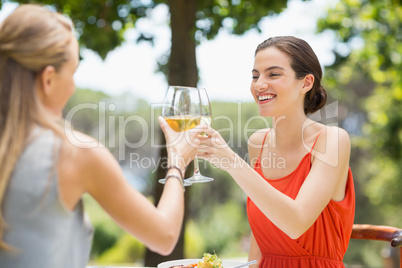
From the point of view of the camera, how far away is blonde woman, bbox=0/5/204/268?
4.99 ft

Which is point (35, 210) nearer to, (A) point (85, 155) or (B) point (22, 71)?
(A) point (85, 155)

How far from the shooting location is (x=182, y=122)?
2199 mm

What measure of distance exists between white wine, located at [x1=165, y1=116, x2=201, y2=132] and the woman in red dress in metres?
0.69

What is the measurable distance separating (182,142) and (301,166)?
1.07m

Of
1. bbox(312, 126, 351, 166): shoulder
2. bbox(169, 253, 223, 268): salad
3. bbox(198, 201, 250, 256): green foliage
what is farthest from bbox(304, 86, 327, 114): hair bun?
bbox(198, 201, 250, 256): green foliage

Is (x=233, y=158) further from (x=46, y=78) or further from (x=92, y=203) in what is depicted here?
(x=92, y=203)

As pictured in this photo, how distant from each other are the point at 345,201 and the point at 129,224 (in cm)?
162

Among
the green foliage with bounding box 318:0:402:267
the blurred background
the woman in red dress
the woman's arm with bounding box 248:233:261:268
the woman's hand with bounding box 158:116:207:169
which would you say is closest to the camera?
the woman's hand with bounding box 158:116:207:169

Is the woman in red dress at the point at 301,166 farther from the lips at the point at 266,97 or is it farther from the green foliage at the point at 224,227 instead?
the green foliage at the point at 224,227

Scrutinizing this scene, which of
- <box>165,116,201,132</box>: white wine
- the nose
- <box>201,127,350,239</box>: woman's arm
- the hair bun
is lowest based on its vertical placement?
<box>201,127,350,239</box>: woman's arm

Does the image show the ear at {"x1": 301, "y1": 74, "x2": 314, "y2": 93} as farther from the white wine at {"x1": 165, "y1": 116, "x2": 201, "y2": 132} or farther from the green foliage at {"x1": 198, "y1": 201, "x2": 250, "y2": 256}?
the green foliage at {"x1": 198, "y1": 201, "x2": 250, "y2": 256}

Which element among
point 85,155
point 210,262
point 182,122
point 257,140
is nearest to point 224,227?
point 257,140

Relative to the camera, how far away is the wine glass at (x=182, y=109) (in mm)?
2199

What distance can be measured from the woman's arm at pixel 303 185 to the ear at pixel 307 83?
0.29 meters
